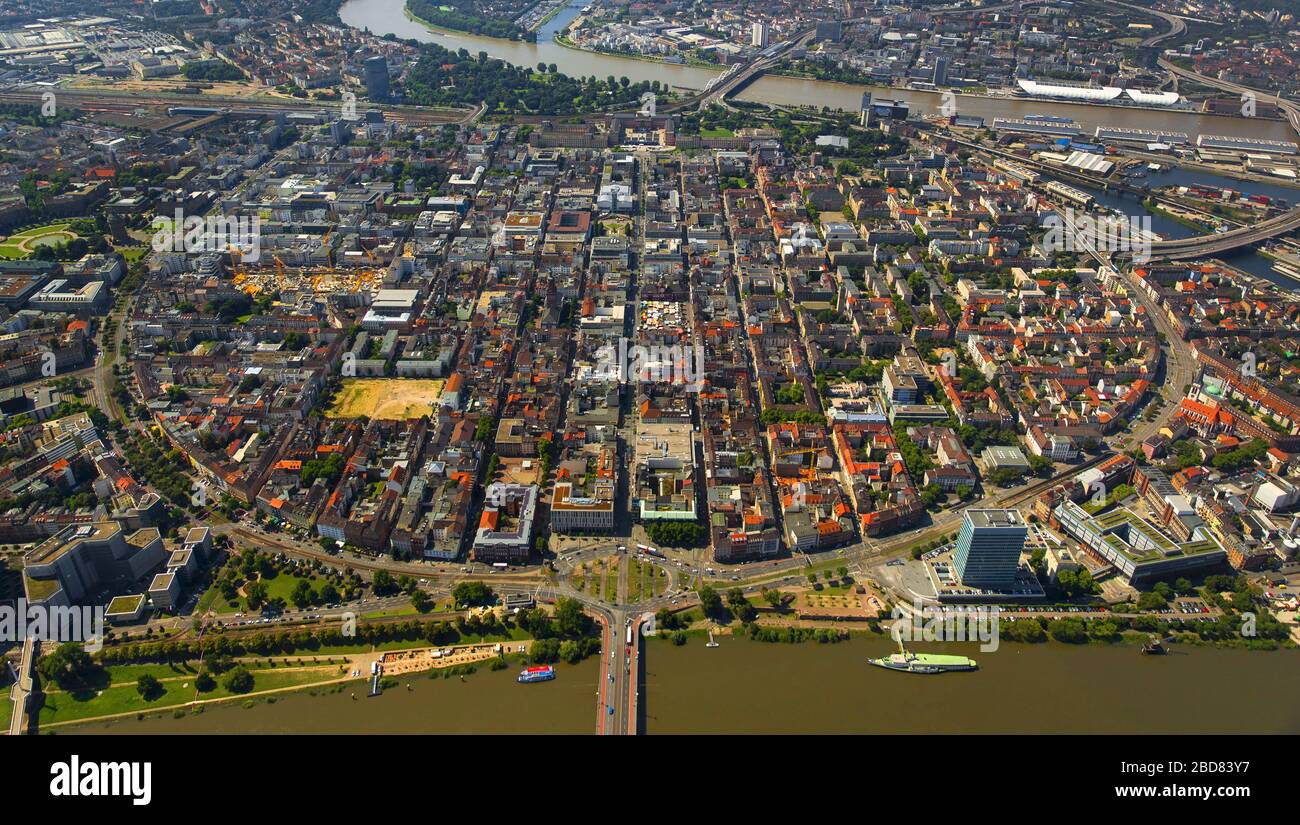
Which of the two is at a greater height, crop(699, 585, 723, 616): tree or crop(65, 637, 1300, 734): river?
crop(699, 585, 723, 616): tree

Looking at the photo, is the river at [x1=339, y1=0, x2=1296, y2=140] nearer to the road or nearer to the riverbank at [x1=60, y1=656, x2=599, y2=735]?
Answer: the riverbank at [x1=60, y1=656, x2=599, y2=735]

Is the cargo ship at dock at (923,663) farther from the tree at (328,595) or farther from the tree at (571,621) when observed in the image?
the tree at (328,595)

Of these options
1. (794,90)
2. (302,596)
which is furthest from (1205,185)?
(302,596)

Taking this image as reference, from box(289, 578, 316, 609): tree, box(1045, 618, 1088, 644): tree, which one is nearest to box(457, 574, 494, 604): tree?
box(289, 578, 316, 609): tree

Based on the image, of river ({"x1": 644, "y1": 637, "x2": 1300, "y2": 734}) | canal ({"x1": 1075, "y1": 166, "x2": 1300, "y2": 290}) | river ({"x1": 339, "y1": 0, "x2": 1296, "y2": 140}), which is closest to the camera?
river ({"x1": 644, "y1": 637, "x2": 1300, "y2": 734})

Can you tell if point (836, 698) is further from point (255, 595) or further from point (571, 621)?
point (255, 595)

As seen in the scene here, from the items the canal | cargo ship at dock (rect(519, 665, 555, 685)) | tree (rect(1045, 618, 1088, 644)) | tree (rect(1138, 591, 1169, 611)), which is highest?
the canal

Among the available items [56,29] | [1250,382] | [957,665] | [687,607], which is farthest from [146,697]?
[56,29]
